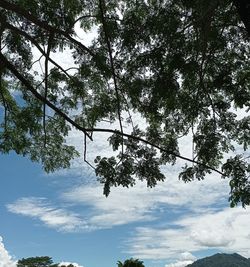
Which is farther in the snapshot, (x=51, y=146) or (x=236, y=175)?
(x=51, y=146)

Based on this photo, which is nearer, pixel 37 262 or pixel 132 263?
pixel 132 263

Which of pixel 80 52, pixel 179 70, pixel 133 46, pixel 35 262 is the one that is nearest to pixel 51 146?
pixel 80 52

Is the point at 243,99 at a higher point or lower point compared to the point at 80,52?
lower

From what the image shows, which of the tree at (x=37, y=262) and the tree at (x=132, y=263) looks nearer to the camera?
the tree at (x=132, y=263)

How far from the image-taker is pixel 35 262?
226 ft

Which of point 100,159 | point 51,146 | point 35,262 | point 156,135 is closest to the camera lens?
point 100,159

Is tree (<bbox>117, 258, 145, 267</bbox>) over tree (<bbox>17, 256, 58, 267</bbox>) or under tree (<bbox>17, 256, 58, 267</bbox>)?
under

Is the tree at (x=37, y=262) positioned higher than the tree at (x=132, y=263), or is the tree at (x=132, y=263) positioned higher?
the tree at (x=37, y=262)

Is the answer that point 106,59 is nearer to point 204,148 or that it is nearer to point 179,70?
point 179,70

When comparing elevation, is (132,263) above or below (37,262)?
below

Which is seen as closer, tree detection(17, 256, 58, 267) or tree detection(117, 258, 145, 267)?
tree detection(117, 258, 145, 267)

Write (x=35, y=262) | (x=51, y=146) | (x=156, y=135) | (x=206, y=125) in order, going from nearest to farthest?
1. (x=206, y=125)
2. (x=156, y=135)
3. (x=51, y=146)
4. (x=35, y=262)

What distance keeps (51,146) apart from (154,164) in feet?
15.4

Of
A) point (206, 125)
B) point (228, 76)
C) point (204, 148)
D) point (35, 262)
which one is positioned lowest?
point (204, 148)
